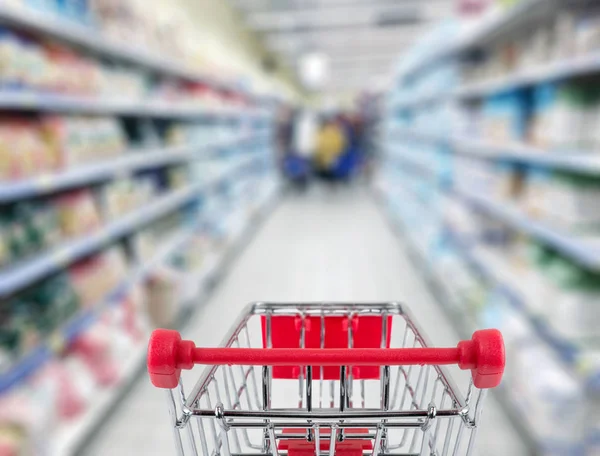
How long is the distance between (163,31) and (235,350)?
3.43 metres

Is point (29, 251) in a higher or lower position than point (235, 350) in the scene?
lower

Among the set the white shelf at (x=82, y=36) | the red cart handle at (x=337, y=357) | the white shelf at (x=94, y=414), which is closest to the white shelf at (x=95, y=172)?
the white shelf at (x=82, y=36)

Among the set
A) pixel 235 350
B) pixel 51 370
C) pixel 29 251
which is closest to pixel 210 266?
pixel 51 370

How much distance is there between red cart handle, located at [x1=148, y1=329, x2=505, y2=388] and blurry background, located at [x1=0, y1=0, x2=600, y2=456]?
4.16ft

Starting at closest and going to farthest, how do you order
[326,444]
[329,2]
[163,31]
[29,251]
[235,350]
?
[235,350] → [326,444] → [29,251] → [163,31] → [329,2]

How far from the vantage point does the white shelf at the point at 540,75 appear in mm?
1815

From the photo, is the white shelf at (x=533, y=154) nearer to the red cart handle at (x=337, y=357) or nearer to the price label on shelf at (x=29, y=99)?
the red cart handle at (x=337, y=357)

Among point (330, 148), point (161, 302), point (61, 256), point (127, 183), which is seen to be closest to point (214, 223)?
point (161, 302)

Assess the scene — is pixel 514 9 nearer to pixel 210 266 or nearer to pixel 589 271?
pixel 589 271

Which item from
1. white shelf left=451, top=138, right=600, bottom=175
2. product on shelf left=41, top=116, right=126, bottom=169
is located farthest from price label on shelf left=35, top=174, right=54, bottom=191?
white shelf left=451, top=138, right=600, bottom=175

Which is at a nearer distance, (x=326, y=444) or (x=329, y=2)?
(x=326, y=444)

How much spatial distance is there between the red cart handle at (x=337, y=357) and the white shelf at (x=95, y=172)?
140 centimetres

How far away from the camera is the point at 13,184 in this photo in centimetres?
182

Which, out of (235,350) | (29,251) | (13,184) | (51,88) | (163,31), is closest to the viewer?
(235,350)
